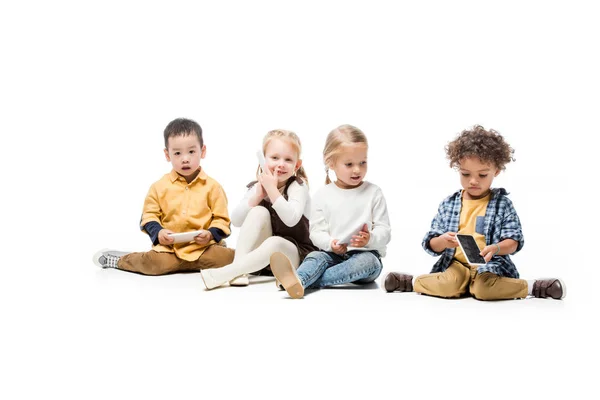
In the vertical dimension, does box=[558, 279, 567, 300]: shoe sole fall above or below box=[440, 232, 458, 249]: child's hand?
below

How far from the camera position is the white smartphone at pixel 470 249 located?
523cm

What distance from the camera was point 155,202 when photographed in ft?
21.4

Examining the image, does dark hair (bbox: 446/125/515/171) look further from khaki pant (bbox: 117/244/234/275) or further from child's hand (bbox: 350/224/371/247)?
khaki pant (bbox: 117/244/234/275)

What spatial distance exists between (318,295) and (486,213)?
129cm

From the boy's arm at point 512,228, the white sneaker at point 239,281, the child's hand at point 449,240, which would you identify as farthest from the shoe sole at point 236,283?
the boy's arm at point 512,228

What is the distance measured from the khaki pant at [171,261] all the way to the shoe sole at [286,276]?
1094mm

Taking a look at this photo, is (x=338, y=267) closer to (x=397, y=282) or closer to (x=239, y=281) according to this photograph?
(x=397, y=282)

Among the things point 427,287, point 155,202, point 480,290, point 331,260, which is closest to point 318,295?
point 331,260

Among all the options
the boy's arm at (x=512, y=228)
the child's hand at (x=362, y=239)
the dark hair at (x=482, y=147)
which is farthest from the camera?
the child's hand at (x=362, y=239)

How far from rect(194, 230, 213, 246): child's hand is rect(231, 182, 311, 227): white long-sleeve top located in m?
0.25

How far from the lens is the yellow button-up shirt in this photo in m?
6.45

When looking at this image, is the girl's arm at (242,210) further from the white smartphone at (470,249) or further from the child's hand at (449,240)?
the white smartphone at (470,249)

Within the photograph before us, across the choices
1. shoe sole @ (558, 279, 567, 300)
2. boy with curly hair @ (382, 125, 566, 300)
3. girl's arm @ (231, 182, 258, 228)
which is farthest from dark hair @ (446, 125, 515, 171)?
girl's arm @ (231, 182, 258, 228)

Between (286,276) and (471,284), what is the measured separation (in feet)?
4.16
